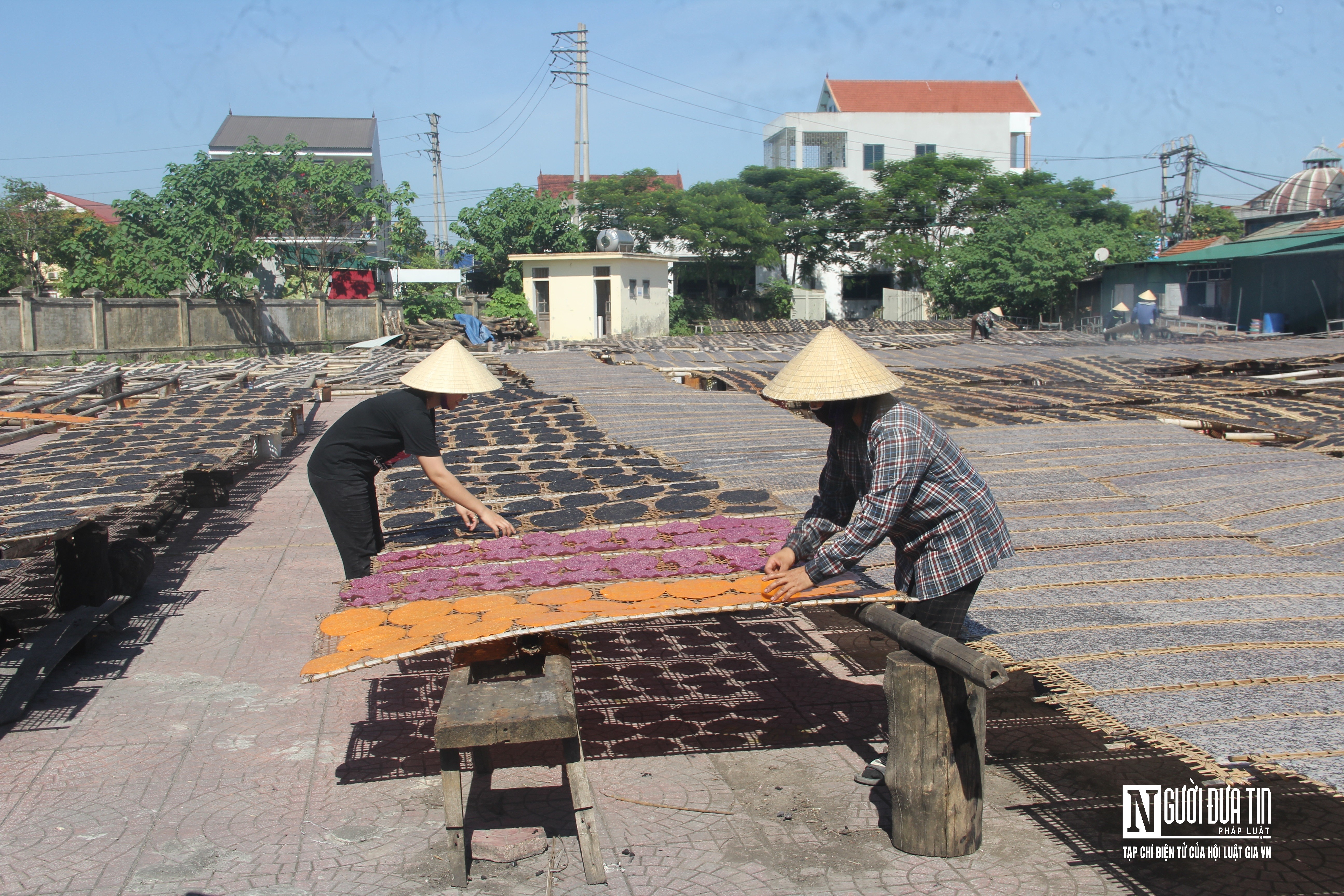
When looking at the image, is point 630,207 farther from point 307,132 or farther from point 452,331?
point 307,132

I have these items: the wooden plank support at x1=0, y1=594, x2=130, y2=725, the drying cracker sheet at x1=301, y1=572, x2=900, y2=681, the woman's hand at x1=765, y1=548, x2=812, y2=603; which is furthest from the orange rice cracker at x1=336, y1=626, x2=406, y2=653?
the wooden plank support at x1=0, y1=594, x2=130, y2=725

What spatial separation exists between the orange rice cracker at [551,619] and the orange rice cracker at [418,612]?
349 millimetres

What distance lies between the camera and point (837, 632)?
499 cm

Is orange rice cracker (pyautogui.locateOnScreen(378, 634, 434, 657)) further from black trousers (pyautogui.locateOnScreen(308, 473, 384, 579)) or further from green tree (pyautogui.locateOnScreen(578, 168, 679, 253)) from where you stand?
green tree (pyautogui.locateOnScreen(578, 168, 679, 253))

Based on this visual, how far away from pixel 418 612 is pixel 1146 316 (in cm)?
2080

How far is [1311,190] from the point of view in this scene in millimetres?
30938

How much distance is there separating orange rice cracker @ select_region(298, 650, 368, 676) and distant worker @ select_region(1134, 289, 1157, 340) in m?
20.5

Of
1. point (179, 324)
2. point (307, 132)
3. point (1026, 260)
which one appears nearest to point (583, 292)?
point (179, 324)

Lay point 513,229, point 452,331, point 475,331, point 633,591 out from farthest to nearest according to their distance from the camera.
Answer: point 513,229, point 452,331, point 475,331, point 633,591

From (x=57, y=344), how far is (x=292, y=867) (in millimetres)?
23368

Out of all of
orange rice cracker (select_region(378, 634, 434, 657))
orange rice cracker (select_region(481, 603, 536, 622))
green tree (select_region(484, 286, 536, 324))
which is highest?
green tree (select_region(484, 286, 536, 324))

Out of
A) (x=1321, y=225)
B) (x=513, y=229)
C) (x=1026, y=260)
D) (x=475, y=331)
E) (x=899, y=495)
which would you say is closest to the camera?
(x=899, y=495)

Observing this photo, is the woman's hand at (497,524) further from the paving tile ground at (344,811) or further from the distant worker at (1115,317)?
the distant worker at (1115,317)

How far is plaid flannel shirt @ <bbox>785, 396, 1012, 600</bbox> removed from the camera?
2.93 m
